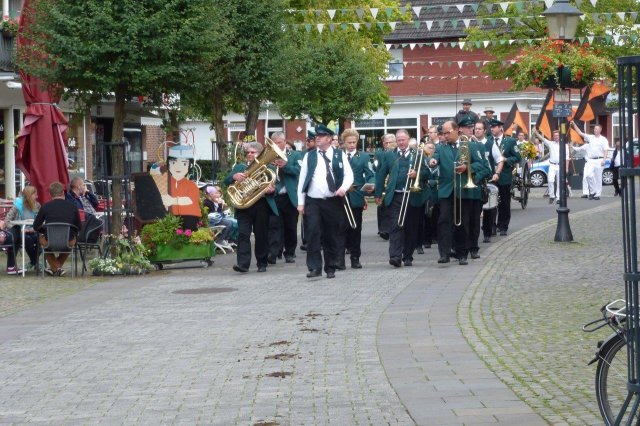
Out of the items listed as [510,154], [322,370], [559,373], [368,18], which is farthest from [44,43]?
[368,18]

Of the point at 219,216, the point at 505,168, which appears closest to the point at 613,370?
the point at 219,216

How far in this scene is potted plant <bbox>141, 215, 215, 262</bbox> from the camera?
61.4 ft

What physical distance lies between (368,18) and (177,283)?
26.4 metres

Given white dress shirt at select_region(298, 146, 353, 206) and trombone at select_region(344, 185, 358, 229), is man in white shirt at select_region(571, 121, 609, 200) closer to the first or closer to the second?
trombone at select_region(344, 185, 358, 229)

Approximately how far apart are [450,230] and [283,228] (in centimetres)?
314

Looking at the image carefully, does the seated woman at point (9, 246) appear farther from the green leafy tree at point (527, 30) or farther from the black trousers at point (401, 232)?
the green leafy tree at point (527, 30)

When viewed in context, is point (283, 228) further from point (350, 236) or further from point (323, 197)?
point (323, 197)

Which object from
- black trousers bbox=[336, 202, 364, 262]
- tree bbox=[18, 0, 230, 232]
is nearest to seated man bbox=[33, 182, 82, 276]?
tree bbox=[18, 0, 230, 232]

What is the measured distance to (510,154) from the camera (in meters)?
22.9

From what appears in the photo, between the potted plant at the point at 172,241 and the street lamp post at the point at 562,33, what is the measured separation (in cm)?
583

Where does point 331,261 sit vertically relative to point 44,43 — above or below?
below

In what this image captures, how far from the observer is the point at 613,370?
6.93 meters

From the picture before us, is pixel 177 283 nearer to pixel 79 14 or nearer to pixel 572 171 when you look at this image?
pixel 79 14

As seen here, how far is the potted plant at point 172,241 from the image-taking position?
61.4ft
